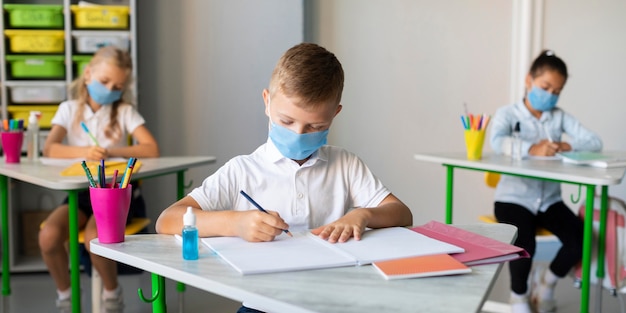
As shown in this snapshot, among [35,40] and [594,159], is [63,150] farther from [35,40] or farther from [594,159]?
[594,159]

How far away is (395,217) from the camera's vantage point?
1602 millimetres

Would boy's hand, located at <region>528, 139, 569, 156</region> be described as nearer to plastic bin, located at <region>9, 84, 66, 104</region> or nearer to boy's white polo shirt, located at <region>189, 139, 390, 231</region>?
boy's white polo shirt, located at <region>189, 139, 390, 231</region>

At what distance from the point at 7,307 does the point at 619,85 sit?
11.4 feet

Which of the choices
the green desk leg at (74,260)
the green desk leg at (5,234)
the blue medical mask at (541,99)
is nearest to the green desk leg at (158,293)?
the green desk leg at (74,260)

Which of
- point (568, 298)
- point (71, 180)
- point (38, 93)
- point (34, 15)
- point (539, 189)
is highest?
point (34, 15)

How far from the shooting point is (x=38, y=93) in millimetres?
3586

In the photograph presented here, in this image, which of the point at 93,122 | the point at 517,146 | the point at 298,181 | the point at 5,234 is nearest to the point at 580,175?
the point at 517,146

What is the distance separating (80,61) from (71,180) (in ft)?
4.90

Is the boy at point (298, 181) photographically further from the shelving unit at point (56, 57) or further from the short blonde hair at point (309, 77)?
the shelving unit at point (56, 57)

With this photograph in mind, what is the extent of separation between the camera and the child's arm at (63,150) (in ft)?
8.99

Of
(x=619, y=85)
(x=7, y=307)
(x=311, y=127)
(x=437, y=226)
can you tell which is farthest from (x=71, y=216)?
(x=619, y=85)

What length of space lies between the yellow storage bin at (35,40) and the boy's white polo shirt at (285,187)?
2.27 meters

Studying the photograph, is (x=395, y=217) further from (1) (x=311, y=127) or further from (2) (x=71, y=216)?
(2) (x=71, y=216)

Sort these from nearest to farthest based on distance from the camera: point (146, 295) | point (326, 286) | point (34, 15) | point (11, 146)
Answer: point (326, 286)
point (11, 146)
point (146, 295)
point (34, 15)
